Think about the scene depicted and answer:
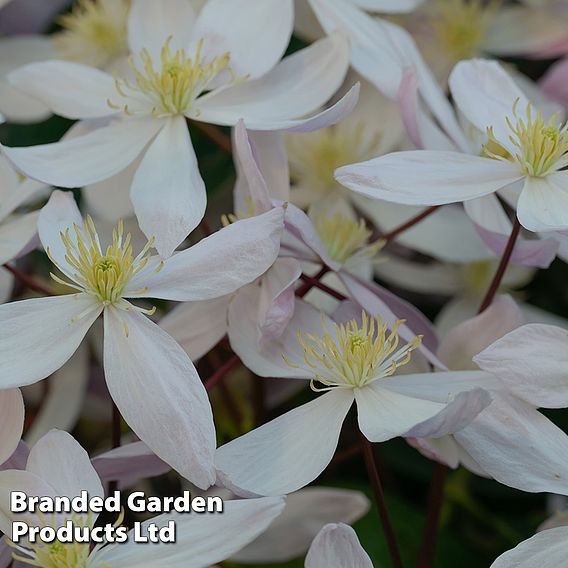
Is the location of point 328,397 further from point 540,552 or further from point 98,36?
point 98,36

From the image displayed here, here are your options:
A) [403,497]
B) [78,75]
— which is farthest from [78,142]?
[403,497]

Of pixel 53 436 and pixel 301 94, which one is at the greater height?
pixel 301 94

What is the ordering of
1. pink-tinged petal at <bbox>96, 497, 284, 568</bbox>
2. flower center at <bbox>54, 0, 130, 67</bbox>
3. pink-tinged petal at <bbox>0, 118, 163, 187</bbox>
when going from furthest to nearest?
flower center at <bbox>54, 0, 130, 67</bbox>, pink-tinged petal at <bbox>0, 118, 163, 187</bbox>, pink-tinged petal at <bbox>96, 497, 284, 568</bbox>

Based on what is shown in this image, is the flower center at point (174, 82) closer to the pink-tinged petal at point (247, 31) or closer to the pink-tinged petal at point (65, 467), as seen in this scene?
the pink-tinged petal at point (247, 31)

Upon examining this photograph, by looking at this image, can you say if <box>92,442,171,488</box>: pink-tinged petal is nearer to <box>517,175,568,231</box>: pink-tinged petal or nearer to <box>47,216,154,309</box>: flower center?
<box>47,216,154,309</box>: flower center

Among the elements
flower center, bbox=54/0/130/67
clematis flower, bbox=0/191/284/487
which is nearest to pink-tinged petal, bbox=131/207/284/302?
clematis flower, bbox=0/191/284/487

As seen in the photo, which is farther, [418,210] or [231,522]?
[418,210]

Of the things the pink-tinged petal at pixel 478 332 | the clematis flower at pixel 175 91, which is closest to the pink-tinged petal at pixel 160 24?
the clematis flower at pixel 175 91

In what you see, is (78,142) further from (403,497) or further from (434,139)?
(403,497)
